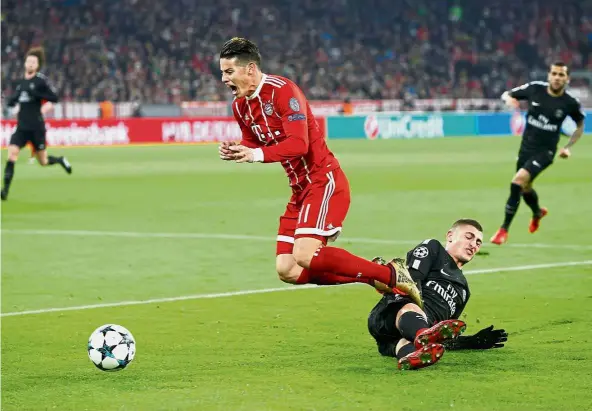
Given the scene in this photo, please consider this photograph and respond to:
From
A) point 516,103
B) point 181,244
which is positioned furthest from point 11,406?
point 516,103

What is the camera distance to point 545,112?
13.1m

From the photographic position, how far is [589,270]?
10.3 metres

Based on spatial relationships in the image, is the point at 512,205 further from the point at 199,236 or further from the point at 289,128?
the point at 289,128

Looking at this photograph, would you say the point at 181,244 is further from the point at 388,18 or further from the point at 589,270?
the point at 388,18

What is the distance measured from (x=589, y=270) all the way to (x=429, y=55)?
45.0 metres

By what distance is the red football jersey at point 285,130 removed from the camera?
22.0ft

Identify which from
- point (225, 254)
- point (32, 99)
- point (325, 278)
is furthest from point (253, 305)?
point (32, 99)

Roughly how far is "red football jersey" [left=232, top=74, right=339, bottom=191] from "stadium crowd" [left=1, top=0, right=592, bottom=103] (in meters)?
35.2

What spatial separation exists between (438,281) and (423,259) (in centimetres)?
16

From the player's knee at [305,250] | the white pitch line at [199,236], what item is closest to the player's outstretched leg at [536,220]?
the white pitch line at [199,236]

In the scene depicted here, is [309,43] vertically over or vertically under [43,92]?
under

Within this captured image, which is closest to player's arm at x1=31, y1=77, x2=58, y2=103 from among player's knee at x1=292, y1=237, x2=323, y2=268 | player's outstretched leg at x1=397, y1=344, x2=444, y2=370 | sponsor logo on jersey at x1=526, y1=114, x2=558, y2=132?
sponsor logo on jersey at x1=526, y1=114, x2=558, y2=132

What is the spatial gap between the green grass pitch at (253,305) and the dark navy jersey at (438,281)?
32 centimetres

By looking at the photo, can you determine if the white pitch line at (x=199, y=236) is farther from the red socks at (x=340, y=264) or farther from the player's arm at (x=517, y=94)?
the red socks at (x=340, y=264)
